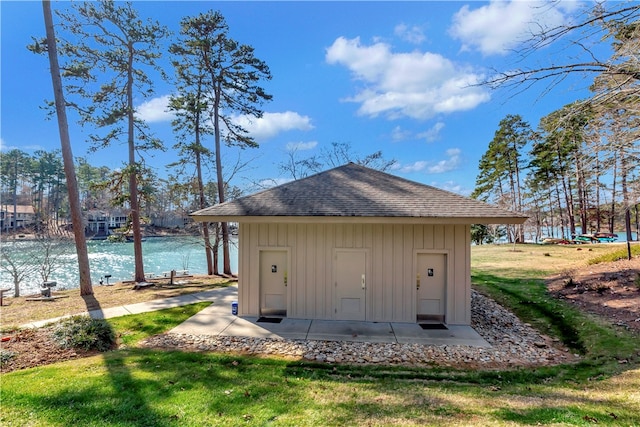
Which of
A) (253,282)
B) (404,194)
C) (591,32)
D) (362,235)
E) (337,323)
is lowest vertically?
(337,323)

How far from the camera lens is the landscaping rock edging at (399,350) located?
531cm

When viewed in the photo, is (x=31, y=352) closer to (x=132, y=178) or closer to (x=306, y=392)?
(x=306, y=392)

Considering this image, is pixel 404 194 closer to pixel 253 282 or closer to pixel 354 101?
pixel 253 282

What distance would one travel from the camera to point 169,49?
14.4 metres

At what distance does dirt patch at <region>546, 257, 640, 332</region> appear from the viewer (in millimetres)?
7199

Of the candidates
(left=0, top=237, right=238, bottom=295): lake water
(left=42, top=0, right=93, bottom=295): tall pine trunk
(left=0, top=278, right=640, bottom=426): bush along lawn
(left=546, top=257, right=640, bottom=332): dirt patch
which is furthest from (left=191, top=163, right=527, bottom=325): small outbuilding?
(left=0, top=237, right=238, bottom=295): lake water

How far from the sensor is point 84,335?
5.82 metres

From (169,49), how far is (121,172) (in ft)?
21.7

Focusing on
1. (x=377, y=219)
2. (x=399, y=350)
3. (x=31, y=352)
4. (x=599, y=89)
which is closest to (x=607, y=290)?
(x=599, y=89)

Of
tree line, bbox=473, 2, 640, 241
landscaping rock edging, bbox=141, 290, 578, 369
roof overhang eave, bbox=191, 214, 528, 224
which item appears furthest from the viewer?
roof overhang eave, bbox=191, 214, 528, 224

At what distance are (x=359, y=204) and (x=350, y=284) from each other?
209 centimetres

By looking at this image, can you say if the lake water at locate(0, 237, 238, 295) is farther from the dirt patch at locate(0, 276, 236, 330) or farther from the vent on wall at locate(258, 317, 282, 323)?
the vent on wall at locate(258, 317, 282, 323)

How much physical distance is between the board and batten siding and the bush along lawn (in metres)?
2.49

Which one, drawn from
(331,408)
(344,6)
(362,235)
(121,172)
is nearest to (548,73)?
(362,235)
